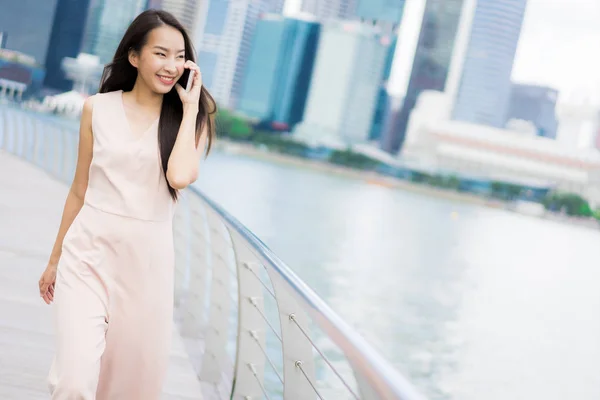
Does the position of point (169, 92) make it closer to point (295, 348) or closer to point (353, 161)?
point (295, 348)

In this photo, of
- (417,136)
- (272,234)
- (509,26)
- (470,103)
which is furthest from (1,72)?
(509,26)

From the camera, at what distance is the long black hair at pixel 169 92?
4.62 feet

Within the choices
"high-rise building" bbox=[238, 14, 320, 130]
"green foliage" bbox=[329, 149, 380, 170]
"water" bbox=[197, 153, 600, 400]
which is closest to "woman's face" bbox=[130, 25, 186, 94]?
"water" bbox=[197, 153, 600, 400]

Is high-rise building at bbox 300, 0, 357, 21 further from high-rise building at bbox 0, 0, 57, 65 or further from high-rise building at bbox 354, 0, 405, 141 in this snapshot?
high-rise building at bbox 0, 0, 57, 65

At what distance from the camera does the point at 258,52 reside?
100500 mm

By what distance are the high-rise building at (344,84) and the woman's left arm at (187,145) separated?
3462 inches

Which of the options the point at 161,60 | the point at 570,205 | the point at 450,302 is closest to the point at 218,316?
the point at 161,60

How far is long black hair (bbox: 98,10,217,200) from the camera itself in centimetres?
141

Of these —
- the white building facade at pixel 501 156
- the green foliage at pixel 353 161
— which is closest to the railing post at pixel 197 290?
the green foliage at pixel 353 161

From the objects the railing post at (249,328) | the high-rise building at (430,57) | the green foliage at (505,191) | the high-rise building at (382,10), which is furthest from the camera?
the high-rise building at (382,10)

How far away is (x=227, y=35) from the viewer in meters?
107

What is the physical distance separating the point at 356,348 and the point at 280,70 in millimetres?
97961

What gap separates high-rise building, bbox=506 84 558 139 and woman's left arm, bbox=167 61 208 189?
4287 inches

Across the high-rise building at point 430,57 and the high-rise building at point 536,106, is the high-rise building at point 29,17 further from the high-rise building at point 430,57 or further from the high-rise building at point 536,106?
the high-rise building at point 536,106
